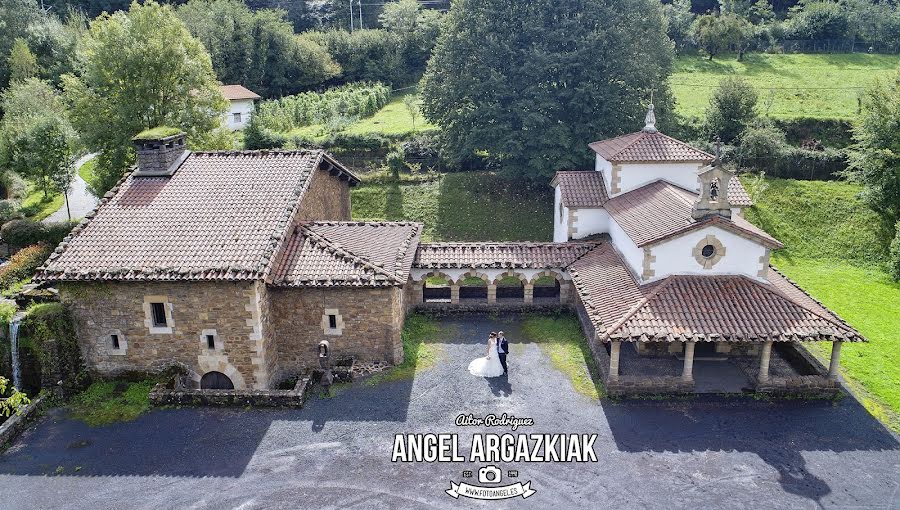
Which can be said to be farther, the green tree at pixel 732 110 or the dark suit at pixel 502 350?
the green tree at pixel 732 110

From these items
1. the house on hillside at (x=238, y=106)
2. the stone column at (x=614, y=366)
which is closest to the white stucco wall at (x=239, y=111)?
the house on hillside at (x=238, y=106)

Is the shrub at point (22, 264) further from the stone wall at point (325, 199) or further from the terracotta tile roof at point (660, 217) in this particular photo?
the terracotta tile roof at point (660, 217)

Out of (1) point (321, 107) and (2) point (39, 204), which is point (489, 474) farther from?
(1) point (321, 107)

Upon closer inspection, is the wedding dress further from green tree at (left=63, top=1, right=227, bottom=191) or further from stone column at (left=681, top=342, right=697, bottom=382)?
green tree at (left=63, top=1, right=227, bottom=191)

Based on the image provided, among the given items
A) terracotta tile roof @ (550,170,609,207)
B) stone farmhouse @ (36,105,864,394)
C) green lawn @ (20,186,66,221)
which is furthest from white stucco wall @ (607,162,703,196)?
green lawn @ (20,186,66,221)

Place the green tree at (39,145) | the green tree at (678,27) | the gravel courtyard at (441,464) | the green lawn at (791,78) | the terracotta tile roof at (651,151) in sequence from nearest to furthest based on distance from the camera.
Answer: the gravel courtyard at (441,464), the terracotta tile roof at (651,151), the green tree at (39,145), the green lawn at (791,78), the green tree at (678,27)
